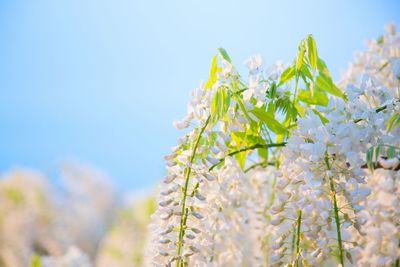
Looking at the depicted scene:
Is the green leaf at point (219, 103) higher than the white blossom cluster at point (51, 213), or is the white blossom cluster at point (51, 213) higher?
the white blossom cluster at point (51, 213)

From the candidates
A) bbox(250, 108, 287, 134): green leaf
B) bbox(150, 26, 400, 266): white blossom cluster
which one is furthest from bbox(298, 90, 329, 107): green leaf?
bbox(250, 108, 287, 134): green leaf

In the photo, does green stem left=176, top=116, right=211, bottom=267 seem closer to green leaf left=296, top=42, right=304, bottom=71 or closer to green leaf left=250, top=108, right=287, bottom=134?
green leaf left=250, top=108, right=287, bottom=134

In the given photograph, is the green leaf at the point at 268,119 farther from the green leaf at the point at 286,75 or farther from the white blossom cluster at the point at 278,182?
the green leaf at the point at 286,75

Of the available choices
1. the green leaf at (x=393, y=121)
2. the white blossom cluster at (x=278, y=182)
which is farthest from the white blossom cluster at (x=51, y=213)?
the green leaf at (x=393, y=121)

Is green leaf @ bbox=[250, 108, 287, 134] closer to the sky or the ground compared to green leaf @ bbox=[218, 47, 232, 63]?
closer to the ground

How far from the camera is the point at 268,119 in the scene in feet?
3.49

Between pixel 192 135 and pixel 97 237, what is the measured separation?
39.7ft

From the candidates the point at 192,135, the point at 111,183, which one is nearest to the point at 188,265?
the point at 192,135

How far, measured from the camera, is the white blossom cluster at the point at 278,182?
1.01m

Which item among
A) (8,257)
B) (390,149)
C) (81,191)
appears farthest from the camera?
(81,191)

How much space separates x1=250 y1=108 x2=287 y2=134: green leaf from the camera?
1.05 m

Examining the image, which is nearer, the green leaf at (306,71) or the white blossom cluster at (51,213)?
the green leaf at (306,71)

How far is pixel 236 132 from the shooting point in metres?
1.10

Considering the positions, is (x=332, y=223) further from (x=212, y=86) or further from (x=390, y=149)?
(x=212, y=86)
